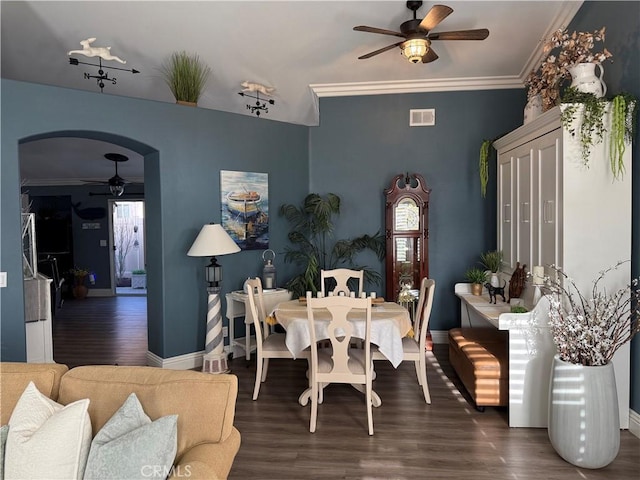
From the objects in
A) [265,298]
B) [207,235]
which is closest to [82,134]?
[207,235]

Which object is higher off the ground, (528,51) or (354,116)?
(528,51)

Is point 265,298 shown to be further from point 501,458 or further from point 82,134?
point 501,458

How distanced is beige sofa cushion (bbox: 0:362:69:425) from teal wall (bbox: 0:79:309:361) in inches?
79.3

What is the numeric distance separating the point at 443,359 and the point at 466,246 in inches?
55.8

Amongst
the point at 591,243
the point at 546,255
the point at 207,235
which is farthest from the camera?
the point at 207,235

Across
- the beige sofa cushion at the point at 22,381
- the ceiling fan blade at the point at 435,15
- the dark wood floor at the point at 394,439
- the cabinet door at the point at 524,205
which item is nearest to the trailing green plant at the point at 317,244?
the dark wood floor at the point at 394,439

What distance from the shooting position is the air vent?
5438 millimetres

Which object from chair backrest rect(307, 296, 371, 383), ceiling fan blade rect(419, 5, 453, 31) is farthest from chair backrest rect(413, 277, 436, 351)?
ceiling fan blade rect(419, 5, 453, 31)

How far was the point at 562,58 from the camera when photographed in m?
3.25

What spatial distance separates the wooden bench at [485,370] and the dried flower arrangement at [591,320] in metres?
0.61

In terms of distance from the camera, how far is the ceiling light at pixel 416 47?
139 inches

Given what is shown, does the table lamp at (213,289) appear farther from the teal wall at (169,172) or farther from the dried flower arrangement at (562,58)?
the dried flower arrangement at (562,58)

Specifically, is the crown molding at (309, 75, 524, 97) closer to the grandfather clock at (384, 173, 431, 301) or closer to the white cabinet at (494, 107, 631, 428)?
the grandfather clock at (384, 173, 431, 301)

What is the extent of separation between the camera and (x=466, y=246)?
5445 mm
